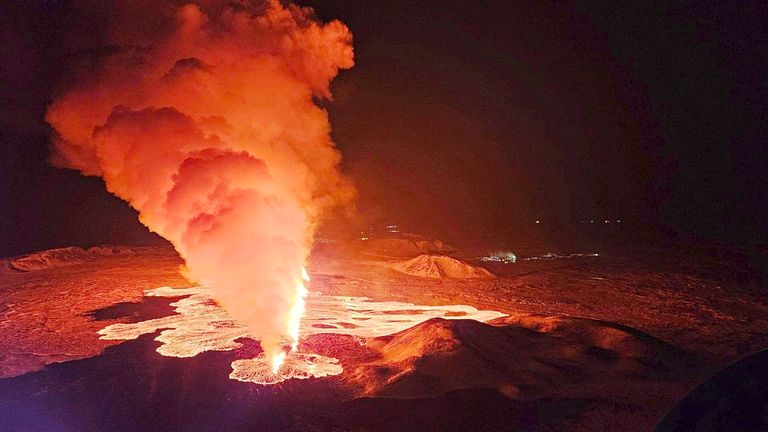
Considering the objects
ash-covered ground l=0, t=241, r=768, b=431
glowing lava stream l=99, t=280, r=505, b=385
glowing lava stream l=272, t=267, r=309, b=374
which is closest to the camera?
ash-covered ground l=0, t=241, r=768, b=431

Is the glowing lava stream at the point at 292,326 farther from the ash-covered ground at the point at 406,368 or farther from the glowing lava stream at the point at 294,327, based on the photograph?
the ash-covered ground at the point at 406,368

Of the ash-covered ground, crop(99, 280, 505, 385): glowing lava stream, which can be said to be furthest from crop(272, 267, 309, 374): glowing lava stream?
the ash-covered ground

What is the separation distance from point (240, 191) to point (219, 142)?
238cm

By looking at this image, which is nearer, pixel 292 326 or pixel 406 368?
pixel 406 368

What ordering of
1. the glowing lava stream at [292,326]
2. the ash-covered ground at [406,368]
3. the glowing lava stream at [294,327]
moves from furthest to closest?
the glowing lava stream at [294,327], the glowing lava stream at [292,326], the ash-covered ground at [406,368]

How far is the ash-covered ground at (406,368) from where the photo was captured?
8.13m

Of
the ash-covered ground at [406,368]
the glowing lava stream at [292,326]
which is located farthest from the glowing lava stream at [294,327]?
the ash-covered ground at [406,368]

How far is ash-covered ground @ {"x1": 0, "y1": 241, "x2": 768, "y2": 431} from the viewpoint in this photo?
320 inches

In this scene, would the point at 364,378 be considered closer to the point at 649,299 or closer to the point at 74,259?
the point at 649,299

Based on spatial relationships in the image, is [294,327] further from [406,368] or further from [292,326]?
[406,368]

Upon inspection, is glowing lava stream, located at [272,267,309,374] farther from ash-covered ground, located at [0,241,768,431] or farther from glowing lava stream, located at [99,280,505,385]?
ash-covered ground, located at [0,241,768,431]

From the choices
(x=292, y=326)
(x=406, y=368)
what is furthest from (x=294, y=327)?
(x=406, y=368)

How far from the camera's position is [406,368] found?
986cm

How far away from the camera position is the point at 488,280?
24.1 metres
